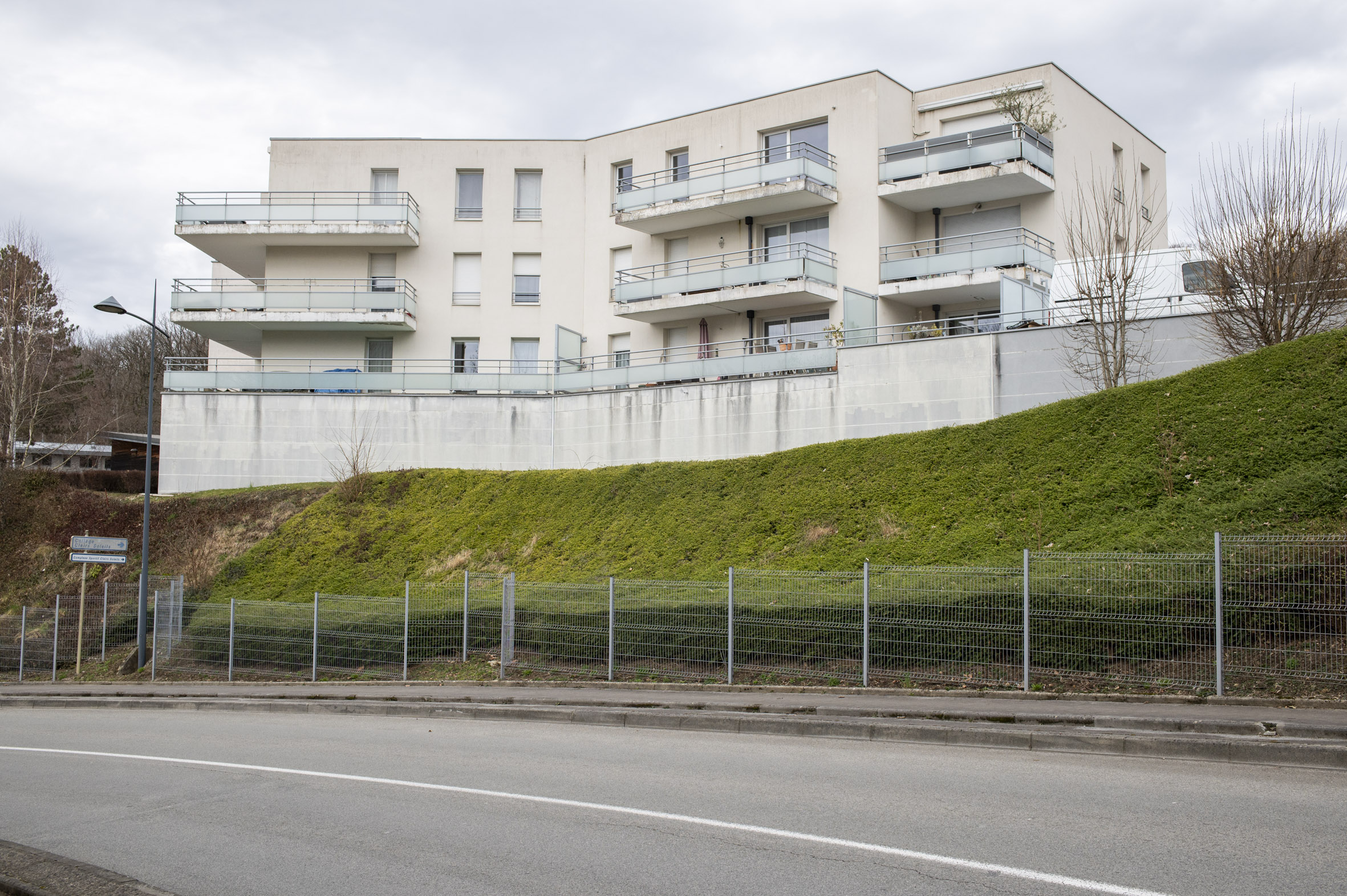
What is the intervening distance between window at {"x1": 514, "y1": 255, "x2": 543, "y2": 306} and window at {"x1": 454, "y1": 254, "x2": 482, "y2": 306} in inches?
52.9

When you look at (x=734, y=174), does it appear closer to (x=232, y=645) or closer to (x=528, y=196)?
(x=528, y=196)

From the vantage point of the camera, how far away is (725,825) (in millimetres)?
6965

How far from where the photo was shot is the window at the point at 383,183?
39.0 metres

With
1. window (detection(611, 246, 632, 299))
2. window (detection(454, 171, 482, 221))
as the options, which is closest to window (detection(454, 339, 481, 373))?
window (detection(454, 171, 482, 221))

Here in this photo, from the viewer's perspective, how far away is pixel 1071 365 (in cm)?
2191

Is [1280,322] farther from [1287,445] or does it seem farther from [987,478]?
[987,478]

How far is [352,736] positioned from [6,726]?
6.78 meters

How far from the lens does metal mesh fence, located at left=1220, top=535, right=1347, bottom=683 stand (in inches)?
436

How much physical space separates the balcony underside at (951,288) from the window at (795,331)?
7.23ft

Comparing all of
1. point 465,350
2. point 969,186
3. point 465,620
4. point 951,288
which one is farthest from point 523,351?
point 465,620

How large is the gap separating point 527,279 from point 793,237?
10.6 metres

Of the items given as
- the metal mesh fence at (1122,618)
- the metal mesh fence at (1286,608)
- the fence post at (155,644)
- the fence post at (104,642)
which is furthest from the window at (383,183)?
the metal mesh fence at (1286,608)

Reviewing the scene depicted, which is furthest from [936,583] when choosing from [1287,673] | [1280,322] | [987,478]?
[1280,322]

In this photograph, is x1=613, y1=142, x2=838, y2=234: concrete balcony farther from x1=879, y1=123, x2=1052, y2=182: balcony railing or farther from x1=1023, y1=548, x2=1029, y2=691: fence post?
x1=1023, y1=548, x2=1029, y2=691: fence post
